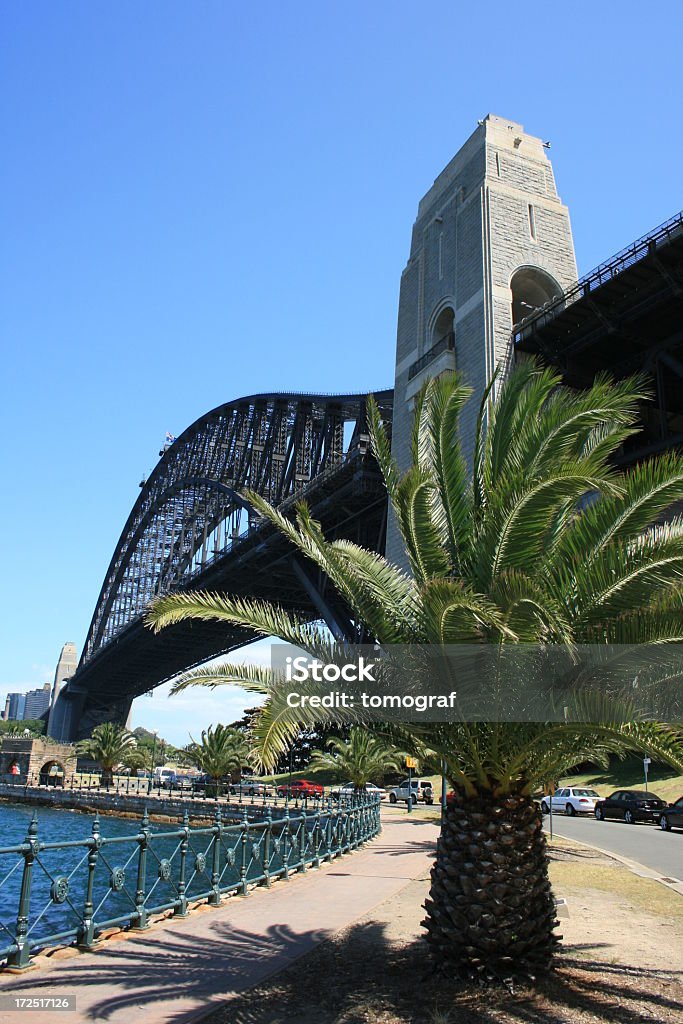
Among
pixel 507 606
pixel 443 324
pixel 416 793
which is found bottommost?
pixel 416 793

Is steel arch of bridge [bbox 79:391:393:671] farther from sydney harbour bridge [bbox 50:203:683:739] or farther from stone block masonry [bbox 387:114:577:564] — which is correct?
stone block masonry [bbox 387:114:577:564]

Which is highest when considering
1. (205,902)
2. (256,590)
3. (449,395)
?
(256,590)

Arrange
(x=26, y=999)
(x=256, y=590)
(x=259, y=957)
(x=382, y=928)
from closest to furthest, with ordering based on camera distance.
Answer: (x=26, y=999) → (x=259, y=957) → (x=382, y=928) → (x=256, y=590)

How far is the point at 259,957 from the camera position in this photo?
29.1 feet

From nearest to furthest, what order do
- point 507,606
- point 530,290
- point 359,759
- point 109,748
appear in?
1. point 507,606
2. point 530,290
3. point 359,759
4. point 109,748

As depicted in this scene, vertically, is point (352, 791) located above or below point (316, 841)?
below

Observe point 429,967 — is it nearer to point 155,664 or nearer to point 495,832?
point 495,832

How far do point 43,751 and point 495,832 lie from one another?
8413cm

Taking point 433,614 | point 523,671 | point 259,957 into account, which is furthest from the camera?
point 259,957

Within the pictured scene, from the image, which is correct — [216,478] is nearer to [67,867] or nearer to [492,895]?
[67,867]

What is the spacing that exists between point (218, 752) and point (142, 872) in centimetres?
3996

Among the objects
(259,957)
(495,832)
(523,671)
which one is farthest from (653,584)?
(259,957)

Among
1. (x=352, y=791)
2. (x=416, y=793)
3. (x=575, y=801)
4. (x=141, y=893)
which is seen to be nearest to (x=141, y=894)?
(x=141, y=893)

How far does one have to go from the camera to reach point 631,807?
32438 mm
